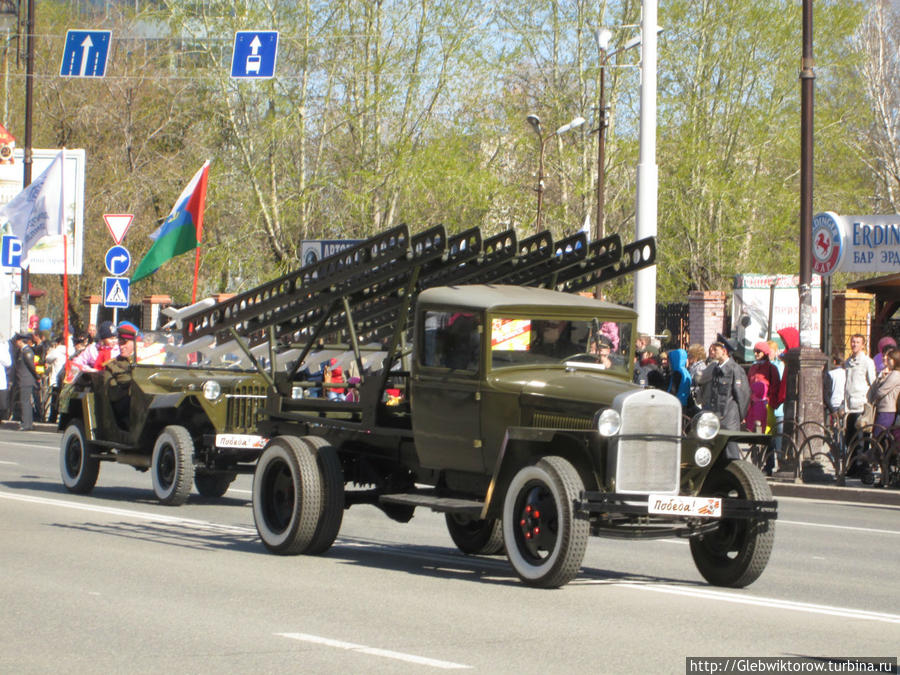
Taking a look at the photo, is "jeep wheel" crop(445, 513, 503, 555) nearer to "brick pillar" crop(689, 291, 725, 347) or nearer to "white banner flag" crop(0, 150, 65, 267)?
"brick pillar" crop(689, 291, 725, 347)

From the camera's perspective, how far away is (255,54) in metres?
27.8

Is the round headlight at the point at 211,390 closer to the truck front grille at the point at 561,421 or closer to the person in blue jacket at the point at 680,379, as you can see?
the truck front grille at the point at 561,421

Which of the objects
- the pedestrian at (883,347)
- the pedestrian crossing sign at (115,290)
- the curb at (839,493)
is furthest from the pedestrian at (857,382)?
the pedestrian crossing sign at (115,290)

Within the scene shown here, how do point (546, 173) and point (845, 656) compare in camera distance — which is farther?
point (546, 173)

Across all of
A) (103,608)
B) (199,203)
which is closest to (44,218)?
(199,203)

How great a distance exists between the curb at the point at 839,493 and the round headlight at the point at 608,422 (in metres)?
9.49

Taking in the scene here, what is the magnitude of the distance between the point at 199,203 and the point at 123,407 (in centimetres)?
821

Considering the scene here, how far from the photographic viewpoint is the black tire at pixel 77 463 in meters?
16.3

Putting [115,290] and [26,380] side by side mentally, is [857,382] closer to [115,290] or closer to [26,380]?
[115,290]

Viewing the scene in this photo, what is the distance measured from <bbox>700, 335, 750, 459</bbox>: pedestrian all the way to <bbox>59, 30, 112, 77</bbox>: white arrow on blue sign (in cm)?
1485

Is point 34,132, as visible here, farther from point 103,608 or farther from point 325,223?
point 103,608

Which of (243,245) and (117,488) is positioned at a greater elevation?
(243,245)

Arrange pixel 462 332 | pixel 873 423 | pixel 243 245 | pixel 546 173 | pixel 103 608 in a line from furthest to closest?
pixel 546 173 < pixel 243 245 < pixel 873 423 < pixel 462 332 < pixel 103 608

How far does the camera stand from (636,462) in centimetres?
955
